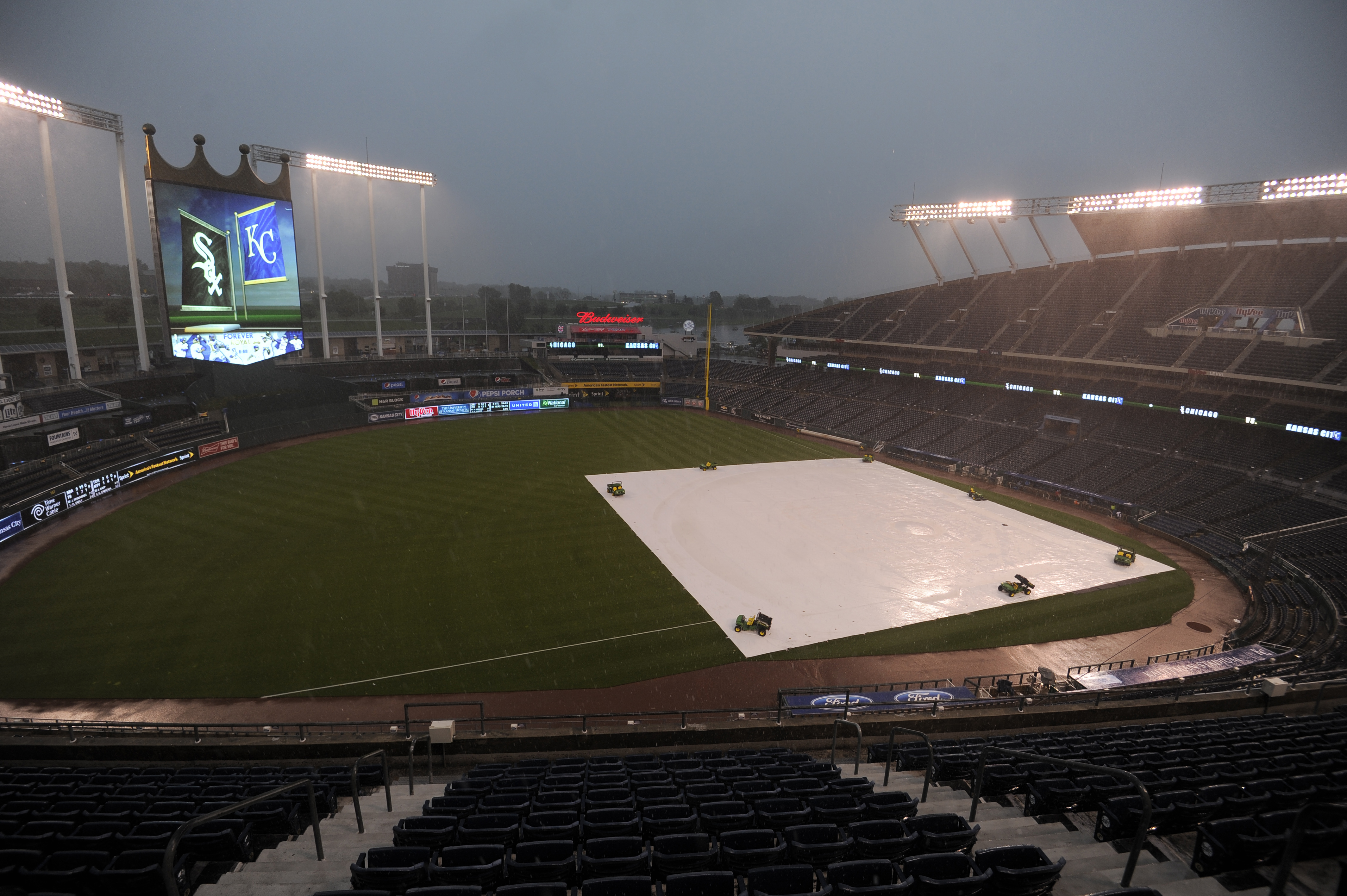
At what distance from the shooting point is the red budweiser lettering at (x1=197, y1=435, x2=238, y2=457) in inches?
1639

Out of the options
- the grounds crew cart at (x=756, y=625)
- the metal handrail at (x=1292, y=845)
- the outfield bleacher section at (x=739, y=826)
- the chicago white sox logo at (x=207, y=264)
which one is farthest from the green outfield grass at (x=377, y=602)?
the metal handrail at (x=1292, y=845)

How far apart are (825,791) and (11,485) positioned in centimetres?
4123

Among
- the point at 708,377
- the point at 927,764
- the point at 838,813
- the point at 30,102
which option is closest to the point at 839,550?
the point at 927,764

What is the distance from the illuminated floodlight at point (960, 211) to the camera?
55.1m

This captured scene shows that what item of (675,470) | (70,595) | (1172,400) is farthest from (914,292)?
(70,595)

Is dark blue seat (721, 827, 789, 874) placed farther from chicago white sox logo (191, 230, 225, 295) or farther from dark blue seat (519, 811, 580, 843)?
chicago white sox logo (191, 230, 225, 295)

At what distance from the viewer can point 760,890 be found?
529cm

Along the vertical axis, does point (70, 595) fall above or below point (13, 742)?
below

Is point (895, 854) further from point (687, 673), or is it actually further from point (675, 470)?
point (675, 470)

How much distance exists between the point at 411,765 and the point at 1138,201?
55971 millimetres

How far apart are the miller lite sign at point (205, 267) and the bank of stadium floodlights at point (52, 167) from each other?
23.0ft

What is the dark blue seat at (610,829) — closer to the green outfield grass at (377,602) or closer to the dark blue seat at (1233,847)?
Result: the dark blue seat at (1233,847)

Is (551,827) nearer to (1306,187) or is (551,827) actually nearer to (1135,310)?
(1306,187)

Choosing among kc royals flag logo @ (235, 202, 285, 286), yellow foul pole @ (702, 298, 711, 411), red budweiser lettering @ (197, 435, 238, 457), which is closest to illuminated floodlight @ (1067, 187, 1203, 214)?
yellow foul pole @ (702, 298, 711, 411)
